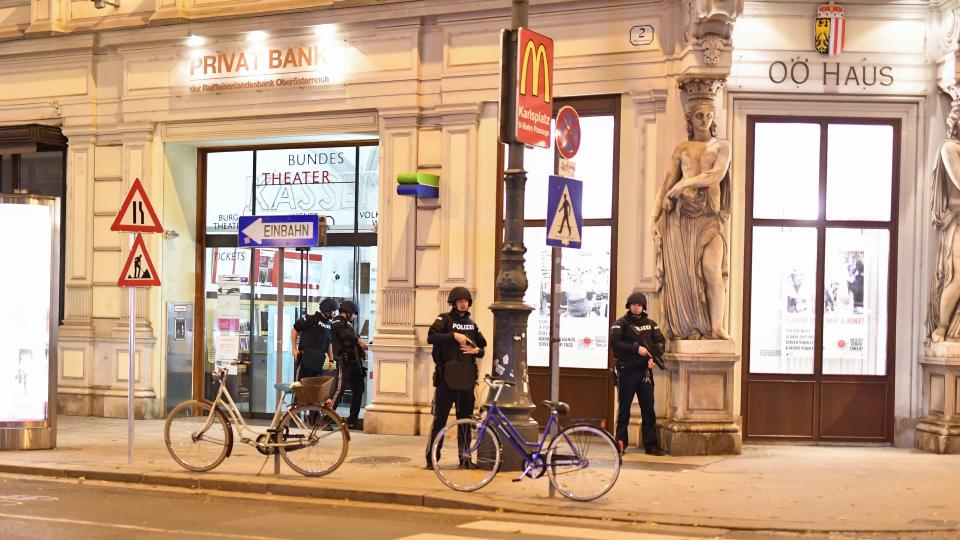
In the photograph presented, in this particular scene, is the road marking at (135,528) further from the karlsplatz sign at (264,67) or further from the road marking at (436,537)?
the karlsplatz sign at (264,67)

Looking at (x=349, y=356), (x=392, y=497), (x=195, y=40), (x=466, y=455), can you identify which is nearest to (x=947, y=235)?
(x=466, y=455)

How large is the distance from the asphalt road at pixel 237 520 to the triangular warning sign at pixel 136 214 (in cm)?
299

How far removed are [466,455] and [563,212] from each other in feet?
8.10

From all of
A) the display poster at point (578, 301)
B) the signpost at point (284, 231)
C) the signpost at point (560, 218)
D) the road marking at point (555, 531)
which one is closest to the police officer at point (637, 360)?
the display poster at point (578, 301)

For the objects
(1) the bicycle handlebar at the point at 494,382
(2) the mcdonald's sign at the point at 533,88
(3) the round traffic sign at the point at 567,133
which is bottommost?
(1) the bicycle handlebar at the point at 494,382

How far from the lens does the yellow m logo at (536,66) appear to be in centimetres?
1255

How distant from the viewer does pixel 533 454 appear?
453 inches

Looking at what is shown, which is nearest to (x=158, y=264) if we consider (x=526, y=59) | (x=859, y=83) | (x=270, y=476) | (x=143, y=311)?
(x=143, y=311)

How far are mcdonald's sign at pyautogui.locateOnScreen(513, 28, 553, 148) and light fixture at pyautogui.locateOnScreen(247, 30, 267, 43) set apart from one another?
6.53 metres

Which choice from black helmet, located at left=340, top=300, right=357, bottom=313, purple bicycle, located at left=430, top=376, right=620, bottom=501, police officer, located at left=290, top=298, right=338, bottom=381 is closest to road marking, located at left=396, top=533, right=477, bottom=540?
purple bicycle, located at left=430, top=376, right=620, bottom=501

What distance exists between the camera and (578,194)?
1220cm

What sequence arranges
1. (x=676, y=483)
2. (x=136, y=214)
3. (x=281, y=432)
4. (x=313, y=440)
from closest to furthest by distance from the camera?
(x=676, y=483) < (x=313, y=440) < (x=281, y=432) < (x=136, y=214)

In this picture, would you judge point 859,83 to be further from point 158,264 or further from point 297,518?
point 158,264

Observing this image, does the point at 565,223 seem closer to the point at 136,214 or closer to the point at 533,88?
the point at 533,88
